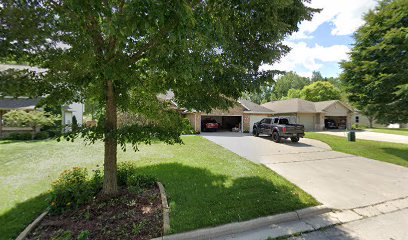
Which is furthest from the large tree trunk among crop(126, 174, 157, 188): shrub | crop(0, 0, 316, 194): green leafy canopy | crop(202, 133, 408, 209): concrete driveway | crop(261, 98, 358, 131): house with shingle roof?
crop(261, 98, 358, 131): house with shingle roof

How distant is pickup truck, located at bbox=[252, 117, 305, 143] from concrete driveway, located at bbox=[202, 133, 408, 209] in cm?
435

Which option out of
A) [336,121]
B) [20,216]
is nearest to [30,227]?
[20,216]

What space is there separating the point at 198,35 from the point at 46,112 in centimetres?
2015

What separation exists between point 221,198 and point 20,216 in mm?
4406

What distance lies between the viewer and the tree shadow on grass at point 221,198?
4.26 metres

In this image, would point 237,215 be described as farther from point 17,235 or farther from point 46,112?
point 46,112

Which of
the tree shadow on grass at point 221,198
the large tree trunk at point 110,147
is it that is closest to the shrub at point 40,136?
the tree shadow on grass at point 221,198

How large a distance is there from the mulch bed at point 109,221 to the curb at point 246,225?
0.55 meters

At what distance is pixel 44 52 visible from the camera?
13.4 ft

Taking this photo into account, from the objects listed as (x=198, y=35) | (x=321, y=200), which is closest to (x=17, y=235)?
(x=198, y=35)

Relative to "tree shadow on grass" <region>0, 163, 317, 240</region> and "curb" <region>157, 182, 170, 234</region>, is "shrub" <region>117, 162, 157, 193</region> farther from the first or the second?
"curb" <region>157, 182, 170, 234</region>

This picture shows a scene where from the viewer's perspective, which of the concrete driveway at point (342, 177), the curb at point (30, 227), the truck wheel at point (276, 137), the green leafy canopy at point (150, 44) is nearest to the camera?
the green leafy canopy at point (150, 44)

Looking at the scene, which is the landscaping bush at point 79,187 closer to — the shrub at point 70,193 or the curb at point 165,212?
the shrub at point 70,193

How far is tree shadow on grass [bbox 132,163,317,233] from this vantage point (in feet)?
14.0
